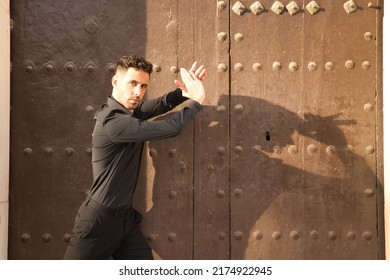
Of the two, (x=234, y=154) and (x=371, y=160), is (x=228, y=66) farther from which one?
(x=371, y=160)

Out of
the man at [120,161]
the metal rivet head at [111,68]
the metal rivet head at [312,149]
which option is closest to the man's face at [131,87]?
the man at [120,161]

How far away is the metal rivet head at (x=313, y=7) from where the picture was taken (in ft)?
8.54

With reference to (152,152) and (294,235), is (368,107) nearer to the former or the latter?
(294,235)

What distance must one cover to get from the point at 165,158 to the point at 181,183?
0.15m

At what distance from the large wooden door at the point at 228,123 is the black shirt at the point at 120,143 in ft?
0.93

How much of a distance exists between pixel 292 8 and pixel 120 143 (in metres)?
1.11

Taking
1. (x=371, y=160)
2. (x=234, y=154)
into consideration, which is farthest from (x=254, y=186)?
(x=371, y=160)

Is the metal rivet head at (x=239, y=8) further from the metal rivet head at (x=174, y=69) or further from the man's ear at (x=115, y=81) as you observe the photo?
the man's ear at (x=115, y=81)

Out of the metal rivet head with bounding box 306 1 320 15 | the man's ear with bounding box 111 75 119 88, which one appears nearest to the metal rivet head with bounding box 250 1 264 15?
the metal rivet head with bounding box 306 1 320 15

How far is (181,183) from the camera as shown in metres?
2.59

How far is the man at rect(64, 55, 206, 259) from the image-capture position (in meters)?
2.19

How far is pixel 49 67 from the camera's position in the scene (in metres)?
2.57

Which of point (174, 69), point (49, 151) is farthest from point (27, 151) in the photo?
point (174, 69)

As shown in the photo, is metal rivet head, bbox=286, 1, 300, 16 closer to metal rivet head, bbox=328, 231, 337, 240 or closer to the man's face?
the man's face
